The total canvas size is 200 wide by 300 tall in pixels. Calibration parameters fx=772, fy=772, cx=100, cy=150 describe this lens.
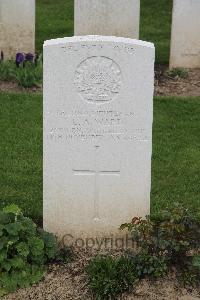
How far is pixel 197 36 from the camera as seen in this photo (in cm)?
1073

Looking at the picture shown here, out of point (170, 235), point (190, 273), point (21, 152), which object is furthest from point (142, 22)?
point (190, 273)

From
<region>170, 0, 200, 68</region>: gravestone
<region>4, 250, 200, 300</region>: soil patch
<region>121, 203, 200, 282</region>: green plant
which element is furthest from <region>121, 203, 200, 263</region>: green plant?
<region>170, 0, 200, 68</region>: gravestone

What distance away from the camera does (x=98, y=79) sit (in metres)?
5.62

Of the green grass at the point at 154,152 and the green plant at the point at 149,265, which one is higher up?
the green grass at the point at 154,152

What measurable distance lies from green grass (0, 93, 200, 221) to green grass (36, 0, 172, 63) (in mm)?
2500

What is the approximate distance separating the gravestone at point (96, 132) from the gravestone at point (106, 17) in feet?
15.4

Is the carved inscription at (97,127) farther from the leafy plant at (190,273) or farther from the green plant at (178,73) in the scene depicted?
the green plant at (178,73)

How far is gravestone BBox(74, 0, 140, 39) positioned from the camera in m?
10.2

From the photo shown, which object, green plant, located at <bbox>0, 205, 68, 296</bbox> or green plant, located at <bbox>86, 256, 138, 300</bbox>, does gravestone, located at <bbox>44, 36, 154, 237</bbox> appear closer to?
green plant, located at <bbox>0, 205, 68, 296</bbox>

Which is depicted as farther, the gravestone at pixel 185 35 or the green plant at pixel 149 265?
the gravestone at pixel 185 35

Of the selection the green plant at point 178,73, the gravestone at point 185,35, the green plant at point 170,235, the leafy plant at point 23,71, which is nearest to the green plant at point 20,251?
the green plant at point 170,235

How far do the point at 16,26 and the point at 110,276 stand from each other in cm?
605

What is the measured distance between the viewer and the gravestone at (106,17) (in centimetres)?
1020

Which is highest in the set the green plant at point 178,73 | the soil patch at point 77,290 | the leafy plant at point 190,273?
the green plant at point 178,73
